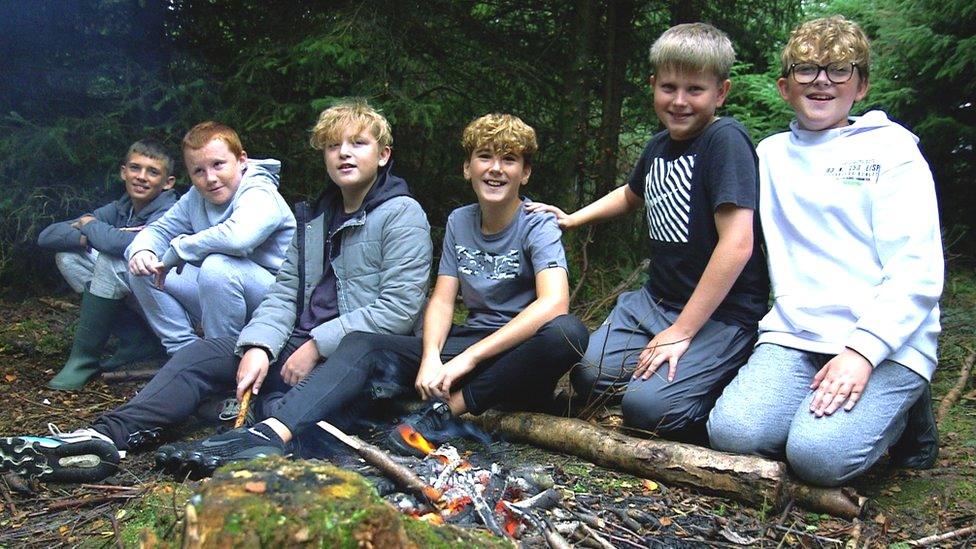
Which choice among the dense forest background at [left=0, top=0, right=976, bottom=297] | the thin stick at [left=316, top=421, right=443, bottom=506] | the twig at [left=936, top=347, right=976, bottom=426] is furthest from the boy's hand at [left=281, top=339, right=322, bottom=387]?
the twig at [left=936, top=347, right=976, bottom=426]

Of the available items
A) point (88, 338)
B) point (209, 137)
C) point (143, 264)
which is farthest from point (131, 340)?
point (209, 137)

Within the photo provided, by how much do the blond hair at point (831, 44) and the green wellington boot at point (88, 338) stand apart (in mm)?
3992

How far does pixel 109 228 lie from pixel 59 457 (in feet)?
6.57

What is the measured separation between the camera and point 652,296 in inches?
151

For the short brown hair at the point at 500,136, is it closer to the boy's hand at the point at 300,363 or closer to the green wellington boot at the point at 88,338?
the boy's hand at the point at 300,363

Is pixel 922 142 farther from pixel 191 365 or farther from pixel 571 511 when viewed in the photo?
pixel 191 365

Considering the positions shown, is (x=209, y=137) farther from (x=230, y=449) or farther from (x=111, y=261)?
(x=230, y=449)

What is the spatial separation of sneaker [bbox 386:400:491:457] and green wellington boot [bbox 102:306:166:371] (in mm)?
2299

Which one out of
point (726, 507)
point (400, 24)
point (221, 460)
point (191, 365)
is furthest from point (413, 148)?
point (726, 507)

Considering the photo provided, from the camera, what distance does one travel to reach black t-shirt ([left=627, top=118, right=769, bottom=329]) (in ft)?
11.0

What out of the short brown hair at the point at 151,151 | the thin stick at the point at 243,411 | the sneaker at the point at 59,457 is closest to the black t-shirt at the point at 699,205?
the thin stick at the point at 243,411

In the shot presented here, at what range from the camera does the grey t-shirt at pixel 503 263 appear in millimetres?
3768

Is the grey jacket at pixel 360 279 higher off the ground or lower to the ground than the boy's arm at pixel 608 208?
lower

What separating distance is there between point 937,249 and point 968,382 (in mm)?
1892
